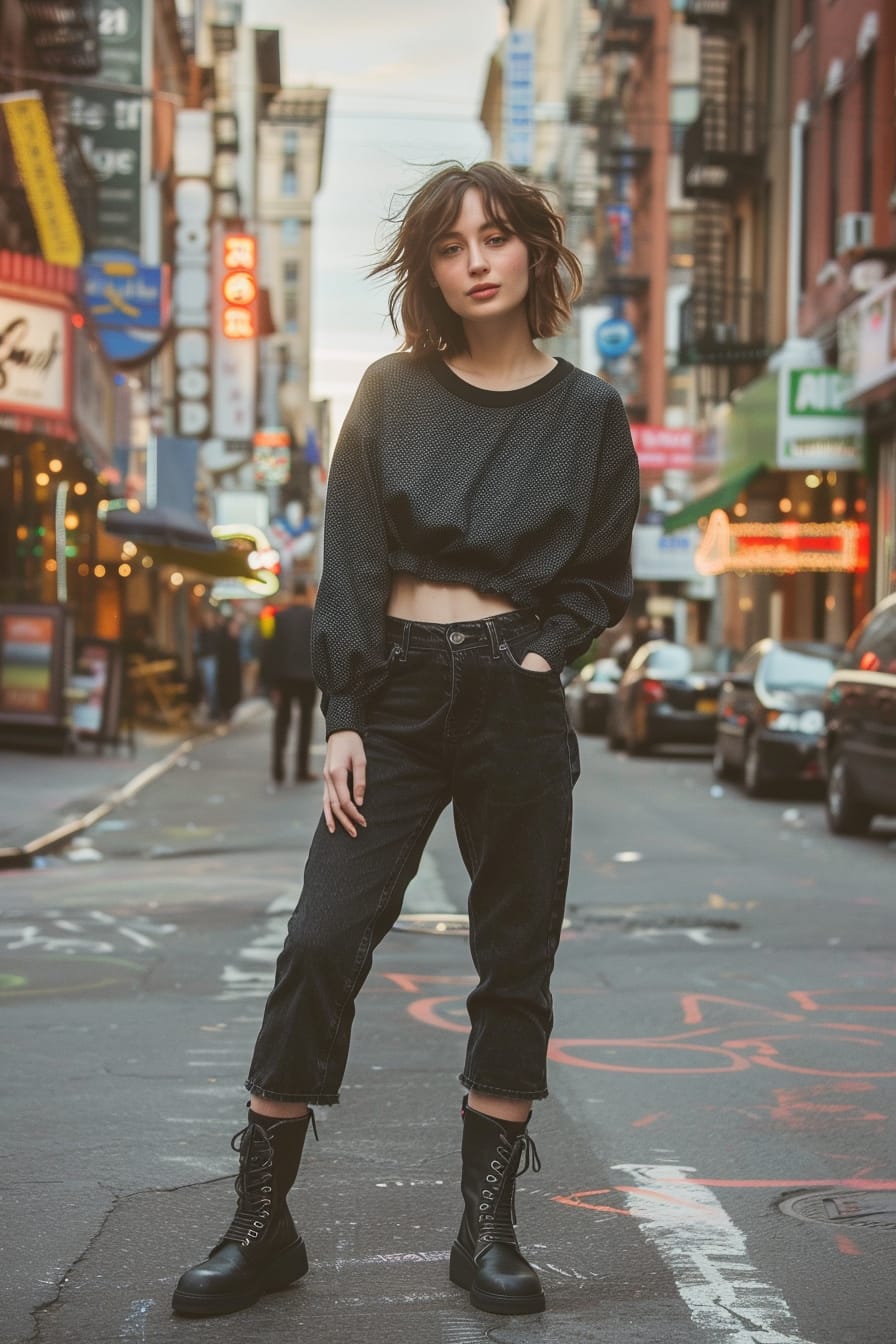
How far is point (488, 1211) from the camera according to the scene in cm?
369

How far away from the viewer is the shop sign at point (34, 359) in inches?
858

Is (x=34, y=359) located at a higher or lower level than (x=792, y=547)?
higher

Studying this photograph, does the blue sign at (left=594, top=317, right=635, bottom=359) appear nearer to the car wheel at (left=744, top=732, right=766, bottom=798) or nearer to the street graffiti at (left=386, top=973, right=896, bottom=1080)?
the car wheel at (left=744, top=732, right=766, bottom=798)

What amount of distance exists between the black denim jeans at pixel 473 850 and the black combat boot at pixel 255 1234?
9cm

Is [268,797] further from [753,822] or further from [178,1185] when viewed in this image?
[178,1185]

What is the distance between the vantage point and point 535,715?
3701 mm

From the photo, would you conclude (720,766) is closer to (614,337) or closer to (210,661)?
(210,661)

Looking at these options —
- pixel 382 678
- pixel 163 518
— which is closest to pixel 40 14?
pixel 163 518

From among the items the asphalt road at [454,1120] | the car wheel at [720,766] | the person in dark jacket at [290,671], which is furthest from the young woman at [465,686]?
the car wheel at [720,766]

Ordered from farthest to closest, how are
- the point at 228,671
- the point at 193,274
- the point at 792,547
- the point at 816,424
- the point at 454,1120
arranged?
the point at 193,274 → the point at 228,671 → the point at 792,547 → the point at 816,424 → the point at 454,1120

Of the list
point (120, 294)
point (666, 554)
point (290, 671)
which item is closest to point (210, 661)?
point (120, 294)

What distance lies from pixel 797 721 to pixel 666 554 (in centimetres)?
3317

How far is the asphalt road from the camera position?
12.0 feet

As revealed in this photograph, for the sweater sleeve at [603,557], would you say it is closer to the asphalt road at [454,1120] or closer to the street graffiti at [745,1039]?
the asphalt road at [454,1120]
